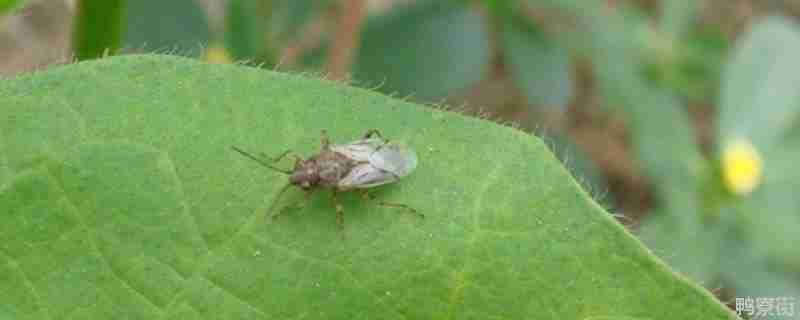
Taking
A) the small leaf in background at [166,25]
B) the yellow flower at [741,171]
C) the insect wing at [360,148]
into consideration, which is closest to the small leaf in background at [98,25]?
the insect wing at [360,148]

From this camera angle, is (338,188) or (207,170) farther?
(338,188)

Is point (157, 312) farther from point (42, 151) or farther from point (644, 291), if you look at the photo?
point (644, 291)

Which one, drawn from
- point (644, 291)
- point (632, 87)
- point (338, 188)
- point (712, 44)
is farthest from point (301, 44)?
point (644, 291)

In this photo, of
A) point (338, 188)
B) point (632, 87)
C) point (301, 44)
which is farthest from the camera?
point (301, 44)

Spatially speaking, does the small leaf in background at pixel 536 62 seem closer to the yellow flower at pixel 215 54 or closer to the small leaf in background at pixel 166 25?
the yellow flower at pixel 215 54

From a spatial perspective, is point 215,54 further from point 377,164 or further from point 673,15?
point 673,15

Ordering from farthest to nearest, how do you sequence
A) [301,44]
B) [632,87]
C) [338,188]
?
[301,44], [632,87], [338,188]

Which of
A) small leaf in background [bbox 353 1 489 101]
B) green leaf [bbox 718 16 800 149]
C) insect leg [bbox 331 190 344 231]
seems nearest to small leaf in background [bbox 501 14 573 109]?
small leaf in background [bbox 353 1 489 101]
